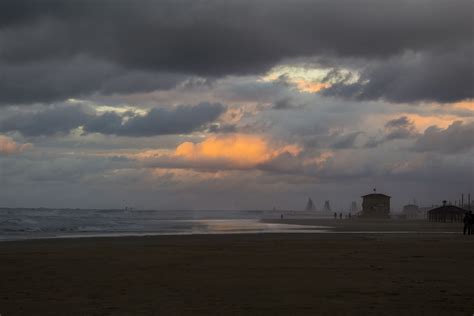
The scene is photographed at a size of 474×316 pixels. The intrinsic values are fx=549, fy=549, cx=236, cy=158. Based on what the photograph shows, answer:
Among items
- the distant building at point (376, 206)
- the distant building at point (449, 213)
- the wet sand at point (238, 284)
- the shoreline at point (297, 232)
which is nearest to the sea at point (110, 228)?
the shoreline at point (297, 232)

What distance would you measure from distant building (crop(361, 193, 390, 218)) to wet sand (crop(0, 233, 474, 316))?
8326 centimetres

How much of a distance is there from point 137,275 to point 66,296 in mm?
3771

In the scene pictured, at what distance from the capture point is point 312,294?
12.3m

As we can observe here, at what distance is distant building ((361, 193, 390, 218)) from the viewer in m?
103

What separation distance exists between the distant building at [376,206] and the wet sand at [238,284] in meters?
83.3

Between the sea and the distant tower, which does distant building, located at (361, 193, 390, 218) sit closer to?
the distant tower

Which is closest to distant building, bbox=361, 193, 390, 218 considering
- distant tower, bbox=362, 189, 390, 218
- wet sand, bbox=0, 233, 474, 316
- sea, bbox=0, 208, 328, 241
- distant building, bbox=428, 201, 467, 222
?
distant tower, bbox=362, 189, 390, 218

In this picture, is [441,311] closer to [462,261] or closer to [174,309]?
[174,309]

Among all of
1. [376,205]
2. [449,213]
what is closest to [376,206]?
[376,205]

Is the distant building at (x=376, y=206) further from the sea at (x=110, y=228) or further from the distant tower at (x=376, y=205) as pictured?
the sea at (x=110, y=228)

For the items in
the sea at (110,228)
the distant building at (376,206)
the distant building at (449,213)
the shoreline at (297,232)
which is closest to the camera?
the shoreline at (297,232)

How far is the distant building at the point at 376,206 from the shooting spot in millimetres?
103375

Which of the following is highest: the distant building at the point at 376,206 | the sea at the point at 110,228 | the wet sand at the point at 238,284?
the distant building at the point at 376,206

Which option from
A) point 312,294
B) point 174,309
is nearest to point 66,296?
point 174,309
